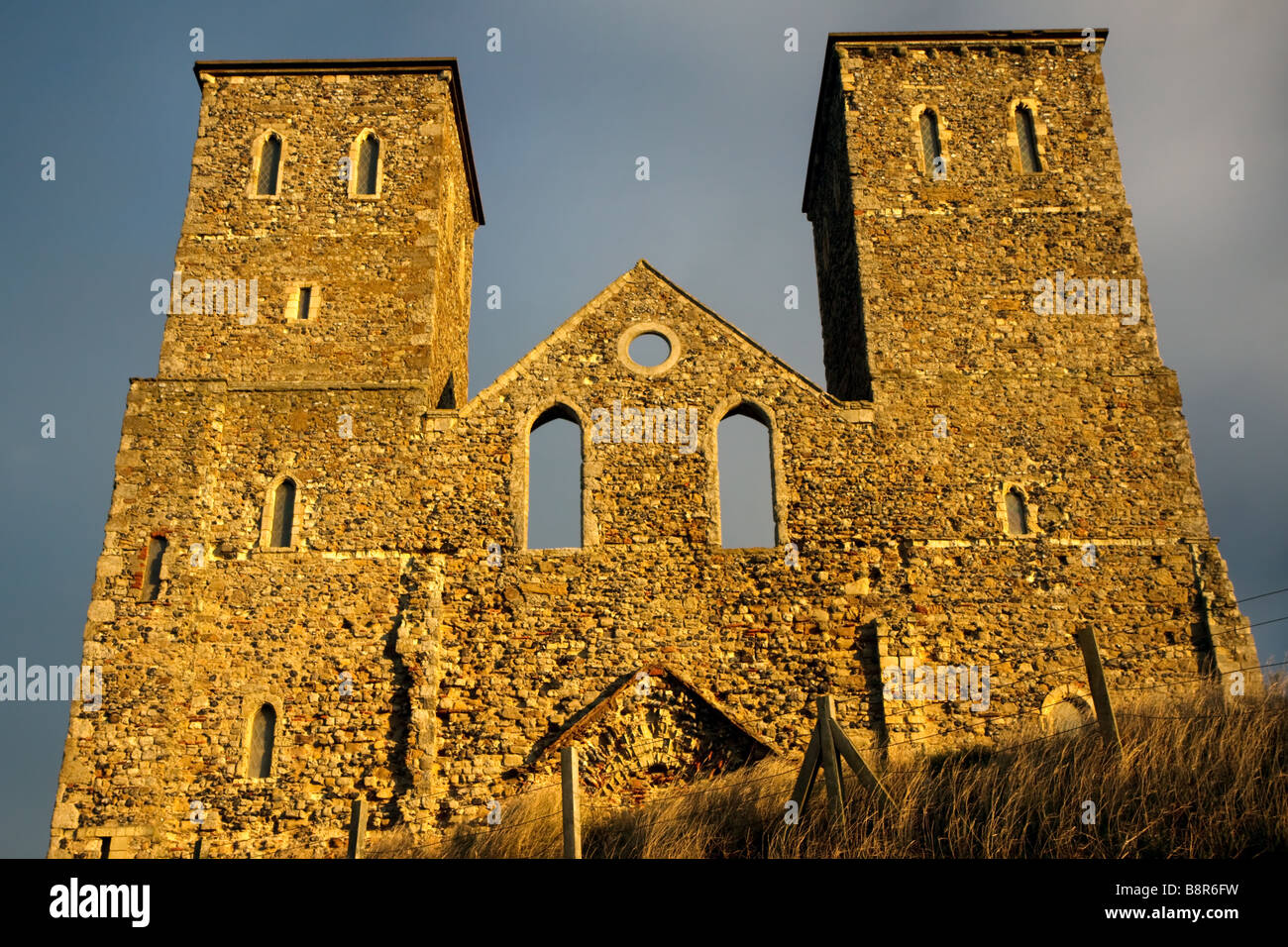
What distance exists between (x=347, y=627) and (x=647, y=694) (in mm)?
4129

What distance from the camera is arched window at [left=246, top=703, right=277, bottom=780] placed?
13.2 meters

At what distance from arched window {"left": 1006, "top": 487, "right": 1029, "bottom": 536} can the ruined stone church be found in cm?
4

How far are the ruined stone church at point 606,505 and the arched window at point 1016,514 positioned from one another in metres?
0.04

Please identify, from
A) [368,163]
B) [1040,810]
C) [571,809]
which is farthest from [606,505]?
[368,163]

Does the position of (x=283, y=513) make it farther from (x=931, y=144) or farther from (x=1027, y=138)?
(x=1027, y=138)

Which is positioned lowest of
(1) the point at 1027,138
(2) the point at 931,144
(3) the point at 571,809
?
(3) the point at 571,809

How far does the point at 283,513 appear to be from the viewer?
48.3ft

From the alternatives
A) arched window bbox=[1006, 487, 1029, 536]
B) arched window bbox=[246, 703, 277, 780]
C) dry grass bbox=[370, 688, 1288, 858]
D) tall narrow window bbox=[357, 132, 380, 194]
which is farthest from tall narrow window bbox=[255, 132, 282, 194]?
arched window bbox=[1006, 487, 1029, 536]

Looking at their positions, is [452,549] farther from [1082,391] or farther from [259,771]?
[1082,391]

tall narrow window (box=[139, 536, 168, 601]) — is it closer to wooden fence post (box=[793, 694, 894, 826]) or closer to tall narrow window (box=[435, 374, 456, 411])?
tall narrow window (box=[435, 374, 456, 411])

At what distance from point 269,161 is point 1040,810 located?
15.5 m

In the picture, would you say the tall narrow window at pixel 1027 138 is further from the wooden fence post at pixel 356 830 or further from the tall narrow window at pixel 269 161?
the wooden fence post at pixel 356 830

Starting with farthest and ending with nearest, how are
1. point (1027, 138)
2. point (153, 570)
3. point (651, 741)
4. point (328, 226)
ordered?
point (1027, 138)
point (328, 226)
point (153, 570)
point (651, 741)
